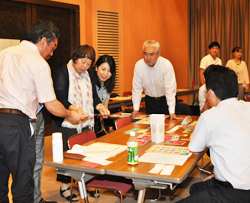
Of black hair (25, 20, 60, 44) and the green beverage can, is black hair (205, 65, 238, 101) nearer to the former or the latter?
the green beverage can

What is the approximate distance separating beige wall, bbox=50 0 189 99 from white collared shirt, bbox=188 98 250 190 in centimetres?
559

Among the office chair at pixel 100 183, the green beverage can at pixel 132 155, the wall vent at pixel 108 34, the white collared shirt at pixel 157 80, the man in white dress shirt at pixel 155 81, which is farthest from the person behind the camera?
the wall vent at pixel 108 34

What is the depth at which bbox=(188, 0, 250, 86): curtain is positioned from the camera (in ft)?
32.8

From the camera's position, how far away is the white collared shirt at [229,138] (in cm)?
195

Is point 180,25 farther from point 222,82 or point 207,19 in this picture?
point 222,82

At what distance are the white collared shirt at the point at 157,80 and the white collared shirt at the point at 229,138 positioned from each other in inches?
81.5

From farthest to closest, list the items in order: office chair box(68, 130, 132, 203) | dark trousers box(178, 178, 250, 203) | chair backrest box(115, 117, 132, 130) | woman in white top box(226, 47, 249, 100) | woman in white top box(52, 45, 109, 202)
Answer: woman in white top box(226, 47, 249, 100) → chair backrest box(115, 117, 132, 130) → woman in white top box(52, 45, 109, 202) → office chair box(68, 130, 132, 203) → dark trousers box(178, 178, 250, 203)

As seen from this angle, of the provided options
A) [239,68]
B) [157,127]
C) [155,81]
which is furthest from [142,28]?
[157,127]

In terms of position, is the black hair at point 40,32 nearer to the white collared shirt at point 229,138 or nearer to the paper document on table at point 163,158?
the paper document on table at point 163,158


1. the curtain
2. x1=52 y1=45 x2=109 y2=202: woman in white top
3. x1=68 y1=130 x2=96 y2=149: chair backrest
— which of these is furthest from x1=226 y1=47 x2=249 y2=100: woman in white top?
x1=68 y1=130 x2=96 y2=149: chair backrest

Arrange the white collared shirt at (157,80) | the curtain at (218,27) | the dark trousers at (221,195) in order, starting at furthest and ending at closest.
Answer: the curtain at (218,27)
the white collared shirt at (157,80)
the dark trousers at (221,195)

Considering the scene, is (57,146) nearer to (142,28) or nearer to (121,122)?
(121,122)

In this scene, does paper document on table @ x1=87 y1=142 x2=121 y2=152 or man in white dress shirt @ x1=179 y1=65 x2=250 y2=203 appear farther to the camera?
paper document on table @ x1=87 y1=142 x2=121 y2=152

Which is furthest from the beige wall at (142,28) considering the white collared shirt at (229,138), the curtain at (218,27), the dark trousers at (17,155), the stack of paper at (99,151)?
the white collared shirt at (229,138)
